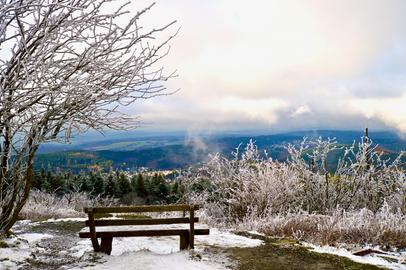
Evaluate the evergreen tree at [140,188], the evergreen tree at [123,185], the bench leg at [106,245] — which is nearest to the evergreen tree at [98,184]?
the evergreen tree at [123,185]

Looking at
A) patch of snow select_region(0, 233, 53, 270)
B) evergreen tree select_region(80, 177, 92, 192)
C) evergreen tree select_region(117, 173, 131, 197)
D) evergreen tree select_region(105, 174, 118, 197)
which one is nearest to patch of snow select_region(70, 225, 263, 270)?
patch of snow select_region(0, 233, 53, 270)

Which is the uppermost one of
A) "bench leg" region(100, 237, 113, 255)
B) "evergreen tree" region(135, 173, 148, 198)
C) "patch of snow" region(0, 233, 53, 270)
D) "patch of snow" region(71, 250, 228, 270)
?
"bench leg" region(100, 237, 113, 255)

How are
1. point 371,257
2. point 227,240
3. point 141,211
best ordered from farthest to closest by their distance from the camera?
point 227,240
point 371,257
point 141,211

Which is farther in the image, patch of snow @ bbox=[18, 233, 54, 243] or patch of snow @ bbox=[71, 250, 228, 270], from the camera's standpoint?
patch of snow @ bbox=[18, 233, 54, 243]

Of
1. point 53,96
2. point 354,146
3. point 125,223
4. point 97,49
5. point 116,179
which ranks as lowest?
point 116,179

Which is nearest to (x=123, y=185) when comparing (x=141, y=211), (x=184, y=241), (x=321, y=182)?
(x=321, y=182)

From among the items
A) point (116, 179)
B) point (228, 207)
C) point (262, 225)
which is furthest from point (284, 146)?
point (116, 179)

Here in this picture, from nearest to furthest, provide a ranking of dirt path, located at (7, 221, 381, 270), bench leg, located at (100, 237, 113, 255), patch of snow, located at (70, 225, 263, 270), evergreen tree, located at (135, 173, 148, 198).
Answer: patch of snow, located at (70, 225, 263, 270), dirt path, located at (7, 221, 381, 270), bench leg, located at (100, 237, 113, 255), evergreen tree, located at (135, 173, 148, 198)

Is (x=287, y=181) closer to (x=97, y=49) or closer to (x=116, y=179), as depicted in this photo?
(x=97, y=49)

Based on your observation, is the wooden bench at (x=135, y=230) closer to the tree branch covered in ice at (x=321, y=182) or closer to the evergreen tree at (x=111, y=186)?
the tree branch covered in ice at (x=321, y=182)

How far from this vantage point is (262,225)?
1118cm

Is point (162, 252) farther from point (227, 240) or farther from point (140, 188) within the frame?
point (140, 188)

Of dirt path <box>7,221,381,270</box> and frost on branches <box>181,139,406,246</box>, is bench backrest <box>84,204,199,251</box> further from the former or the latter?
frost on branches <box>181,139,406,246</box>

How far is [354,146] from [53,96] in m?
11.6
